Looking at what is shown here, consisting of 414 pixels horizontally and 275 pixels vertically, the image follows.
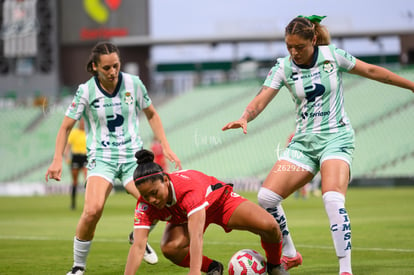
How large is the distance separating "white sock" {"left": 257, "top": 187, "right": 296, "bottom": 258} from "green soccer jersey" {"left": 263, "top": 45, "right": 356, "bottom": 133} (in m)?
0.71

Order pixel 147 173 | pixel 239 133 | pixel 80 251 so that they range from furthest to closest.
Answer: pixel 239 133
pixel 80 251
pixel 147 173

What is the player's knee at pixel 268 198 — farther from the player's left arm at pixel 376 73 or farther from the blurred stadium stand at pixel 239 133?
the blurred stadium stand at pixel 239 133

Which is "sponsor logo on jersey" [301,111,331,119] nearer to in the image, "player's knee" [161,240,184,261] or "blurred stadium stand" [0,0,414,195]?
"player's knee" [161,240,184,261]

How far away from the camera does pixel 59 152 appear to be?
8.05 metres

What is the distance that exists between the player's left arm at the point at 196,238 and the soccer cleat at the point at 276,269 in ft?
4.13

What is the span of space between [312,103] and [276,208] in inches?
43.1

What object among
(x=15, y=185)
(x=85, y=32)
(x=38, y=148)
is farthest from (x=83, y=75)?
(x=15, y=185)

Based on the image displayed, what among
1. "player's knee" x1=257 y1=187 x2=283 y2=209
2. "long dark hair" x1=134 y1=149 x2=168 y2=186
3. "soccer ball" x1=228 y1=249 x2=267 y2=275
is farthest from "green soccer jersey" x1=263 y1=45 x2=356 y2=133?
"long dark hair" x1=134 y1=149 x2=168 y2=186

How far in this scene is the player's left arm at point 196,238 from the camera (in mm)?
6238

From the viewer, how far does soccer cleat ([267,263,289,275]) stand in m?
7.40

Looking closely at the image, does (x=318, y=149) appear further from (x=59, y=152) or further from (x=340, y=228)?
(x=59, y=152)

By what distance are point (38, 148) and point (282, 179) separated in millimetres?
36448

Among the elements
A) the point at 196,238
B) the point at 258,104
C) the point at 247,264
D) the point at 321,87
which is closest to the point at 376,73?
the point at 321,87

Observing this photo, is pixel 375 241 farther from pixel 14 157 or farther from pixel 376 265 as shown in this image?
pixel 14 157
